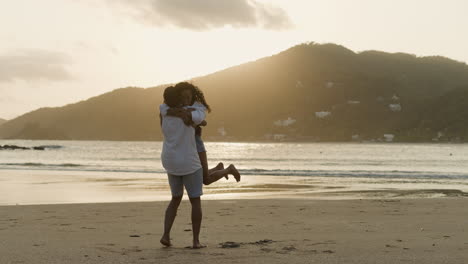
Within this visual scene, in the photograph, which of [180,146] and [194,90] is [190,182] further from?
[194,90]

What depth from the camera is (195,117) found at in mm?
6949

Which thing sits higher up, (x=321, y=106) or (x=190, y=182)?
(x=321, y=106)

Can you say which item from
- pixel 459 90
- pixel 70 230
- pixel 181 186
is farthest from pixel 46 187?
pixel 459 90

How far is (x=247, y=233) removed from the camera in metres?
8.80

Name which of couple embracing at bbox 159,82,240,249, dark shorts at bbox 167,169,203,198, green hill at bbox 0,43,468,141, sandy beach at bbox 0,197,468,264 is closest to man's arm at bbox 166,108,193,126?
couple embracing at bbox 159,82,240,249

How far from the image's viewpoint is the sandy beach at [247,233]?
22.2 ft

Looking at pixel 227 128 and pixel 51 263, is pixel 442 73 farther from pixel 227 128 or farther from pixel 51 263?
pixel 51 263

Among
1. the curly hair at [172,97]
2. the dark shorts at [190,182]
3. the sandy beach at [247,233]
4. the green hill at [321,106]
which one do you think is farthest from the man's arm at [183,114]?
the green hill at [321,106]

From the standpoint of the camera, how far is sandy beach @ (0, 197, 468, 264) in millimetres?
6770

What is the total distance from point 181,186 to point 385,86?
192 meters

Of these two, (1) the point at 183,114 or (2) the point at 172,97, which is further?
(2) the point at 172,97

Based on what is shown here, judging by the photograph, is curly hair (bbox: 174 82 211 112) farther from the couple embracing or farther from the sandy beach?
the sandy beach

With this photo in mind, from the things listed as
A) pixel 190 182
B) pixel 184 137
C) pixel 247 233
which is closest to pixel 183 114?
pixel 184 137

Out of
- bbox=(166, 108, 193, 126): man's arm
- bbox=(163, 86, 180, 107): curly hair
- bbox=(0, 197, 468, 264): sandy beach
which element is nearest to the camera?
bbox=(0, 197, 468, 264): sandy beach
